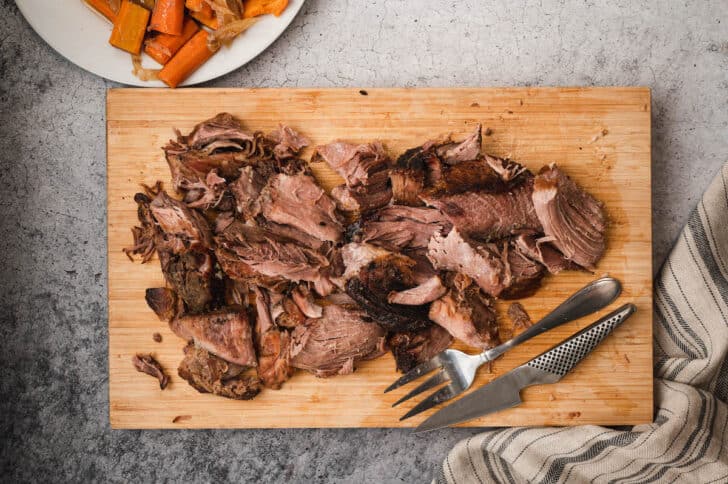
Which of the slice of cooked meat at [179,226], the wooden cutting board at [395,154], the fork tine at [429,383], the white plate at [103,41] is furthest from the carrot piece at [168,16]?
the fork tine at [429,383]

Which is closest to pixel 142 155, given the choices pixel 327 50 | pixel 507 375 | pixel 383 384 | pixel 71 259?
pixel 71 259

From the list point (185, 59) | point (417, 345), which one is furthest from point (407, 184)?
point (185, 59)

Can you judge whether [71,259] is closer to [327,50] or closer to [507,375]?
[327,50]

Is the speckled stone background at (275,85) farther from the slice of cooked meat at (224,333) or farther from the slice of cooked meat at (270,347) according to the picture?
the slice of cooked meat at (224,333)

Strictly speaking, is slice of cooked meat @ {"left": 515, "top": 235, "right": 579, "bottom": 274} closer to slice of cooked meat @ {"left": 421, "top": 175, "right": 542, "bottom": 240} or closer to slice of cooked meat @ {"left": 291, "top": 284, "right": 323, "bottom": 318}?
slice of cooked meat @ {"left": 421, "top": 175, "right": 542, "bottom": 240}

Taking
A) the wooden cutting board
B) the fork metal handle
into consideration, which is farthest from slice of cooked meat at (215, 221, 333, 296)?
the fork metal handle
